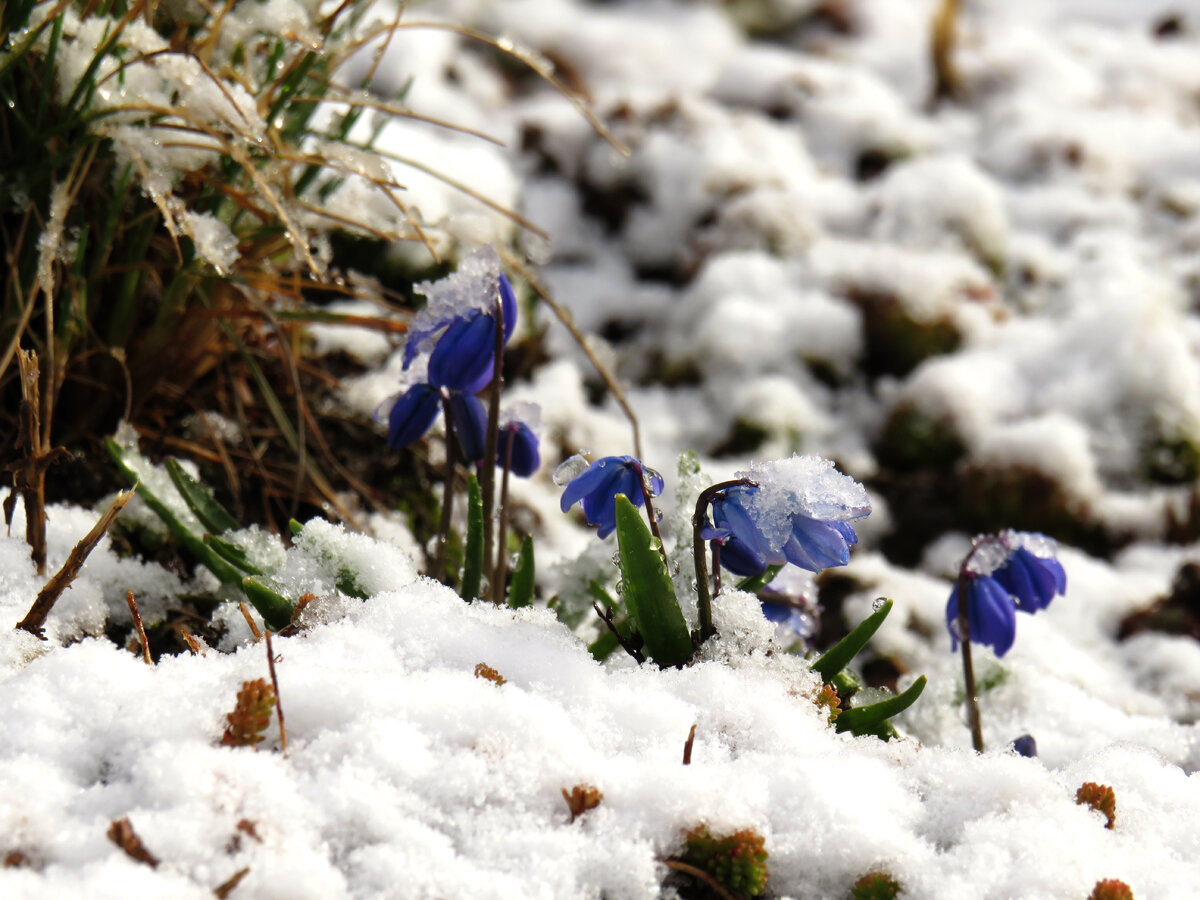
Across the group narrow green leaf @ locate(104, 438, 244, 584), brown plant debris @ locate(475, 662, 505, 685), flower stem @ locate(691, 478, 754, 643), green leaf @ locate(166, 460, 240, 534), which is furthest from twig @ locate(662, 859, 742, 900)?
green leaf @ locate(166, 460, 240, 534)

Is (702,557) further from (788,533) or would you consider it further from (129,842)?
(129,842)

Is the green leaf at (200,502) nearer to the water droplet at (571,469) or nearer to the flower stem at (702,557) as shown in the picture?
the water droplet at (571,469)

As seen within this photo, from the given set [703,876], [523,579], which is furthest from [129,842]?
[523,579]

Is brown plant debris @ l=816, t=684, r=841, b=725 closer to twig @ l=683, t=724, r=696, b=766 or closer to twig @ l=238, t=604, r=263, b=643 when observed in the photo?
twig @ l=683, t=724, r=696, b=766

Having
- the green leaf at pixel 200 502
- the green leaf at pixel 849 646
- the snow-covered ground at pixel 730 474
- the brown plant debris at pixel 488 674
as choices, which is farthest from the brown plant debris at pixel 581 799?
the green leaf at pixel 200 502

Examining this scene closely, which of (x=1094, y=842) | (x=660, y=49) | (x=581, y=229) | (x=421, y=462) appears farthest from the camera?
(x=660, y=49)

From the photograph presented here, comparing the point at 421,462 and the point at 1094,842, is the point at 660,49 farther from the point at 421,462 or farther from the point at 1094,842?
the point at 1094,842

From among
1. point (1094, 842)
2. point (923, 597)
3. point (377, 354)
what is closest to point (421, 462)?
point (377, 354)
